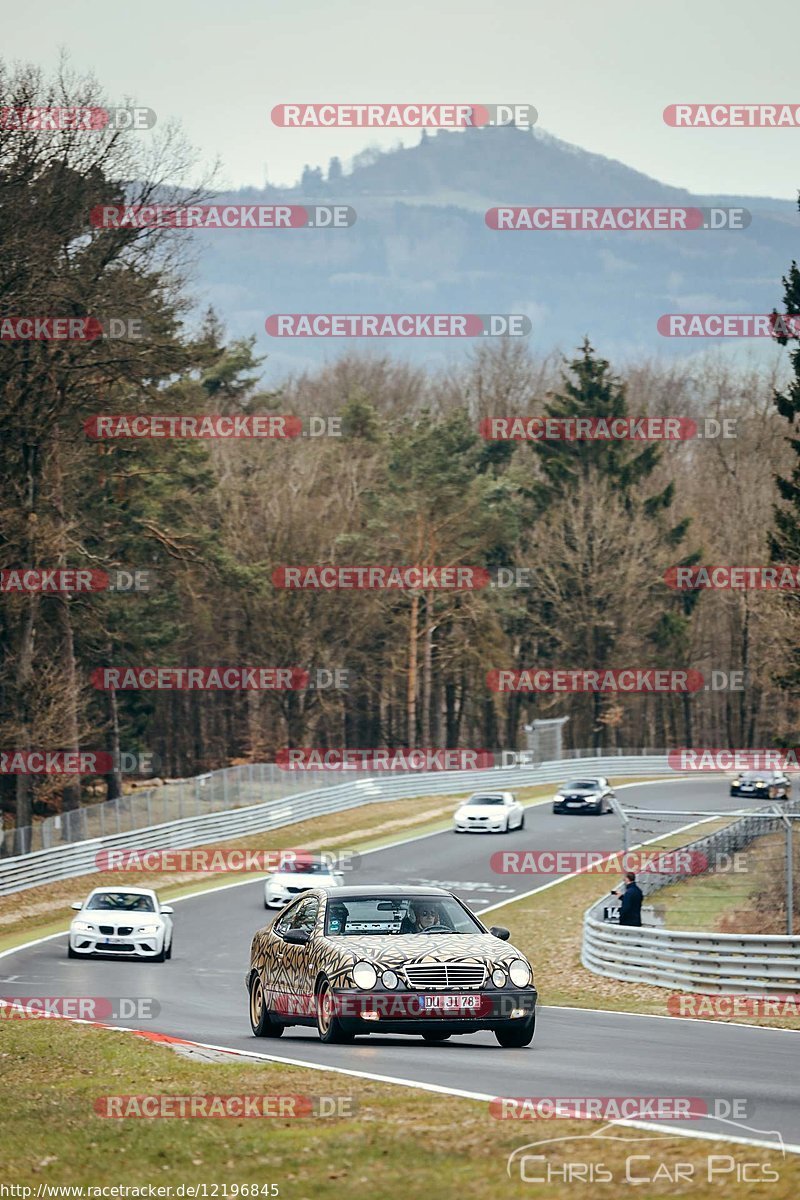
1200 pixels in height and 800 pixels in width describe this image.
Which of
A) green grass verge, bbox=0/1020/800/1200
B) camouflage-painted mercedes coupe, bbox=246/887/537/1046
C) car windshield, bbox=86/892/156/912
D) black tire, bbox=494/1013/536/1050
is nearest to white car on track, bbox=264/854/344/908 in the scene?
car windshield, bbox=86/892/156/912

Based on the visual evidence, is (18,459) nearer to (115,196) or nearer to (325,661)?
(115,196)

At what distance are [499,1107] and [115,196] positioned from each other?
3650cm

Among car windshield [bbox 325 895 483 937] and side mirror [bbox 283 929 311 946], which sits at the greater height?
car windshield [bbox 325 895 483 937]

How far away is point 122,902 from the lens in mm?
28188

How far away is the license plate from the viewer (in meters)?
13.8

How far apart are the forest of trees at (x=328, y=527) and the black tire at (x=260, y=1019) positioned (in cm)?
2216

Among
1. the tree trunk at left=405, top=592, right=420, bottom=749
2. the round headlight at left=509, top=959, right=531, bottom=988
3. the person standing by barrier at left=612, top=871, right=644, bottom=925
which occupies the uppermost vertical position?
the tree trunk at left=405, top=592, right=420, bottom=749

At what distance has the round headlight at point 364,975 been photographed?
45.2 ft

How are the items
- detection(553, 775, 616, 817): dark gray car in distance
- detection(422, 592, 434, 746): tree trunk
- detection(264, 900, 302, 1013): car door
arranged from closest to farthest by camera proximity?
detection(264, 900, 302, 1013): car door < detection(553, 775, 616, 817): dark gray car in distance < detection(422, 592, 434, 746): tree trunk

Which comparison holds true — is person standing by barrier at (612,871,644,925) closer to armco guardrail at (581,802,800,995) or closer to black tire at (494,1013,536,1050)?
armco guardrail at (581,802,800,995)

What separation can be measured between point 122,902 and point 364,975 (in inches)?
597

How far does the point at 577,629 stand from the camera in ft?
268

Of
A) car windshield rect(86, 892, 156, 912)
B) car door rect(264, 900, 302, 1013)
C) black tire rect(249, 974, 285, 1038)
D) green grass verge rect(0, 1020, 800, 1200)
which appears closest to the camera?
green grass verge rect(0, 1020, 800, 1200)

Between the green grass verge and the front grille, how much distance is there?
1.94 m
